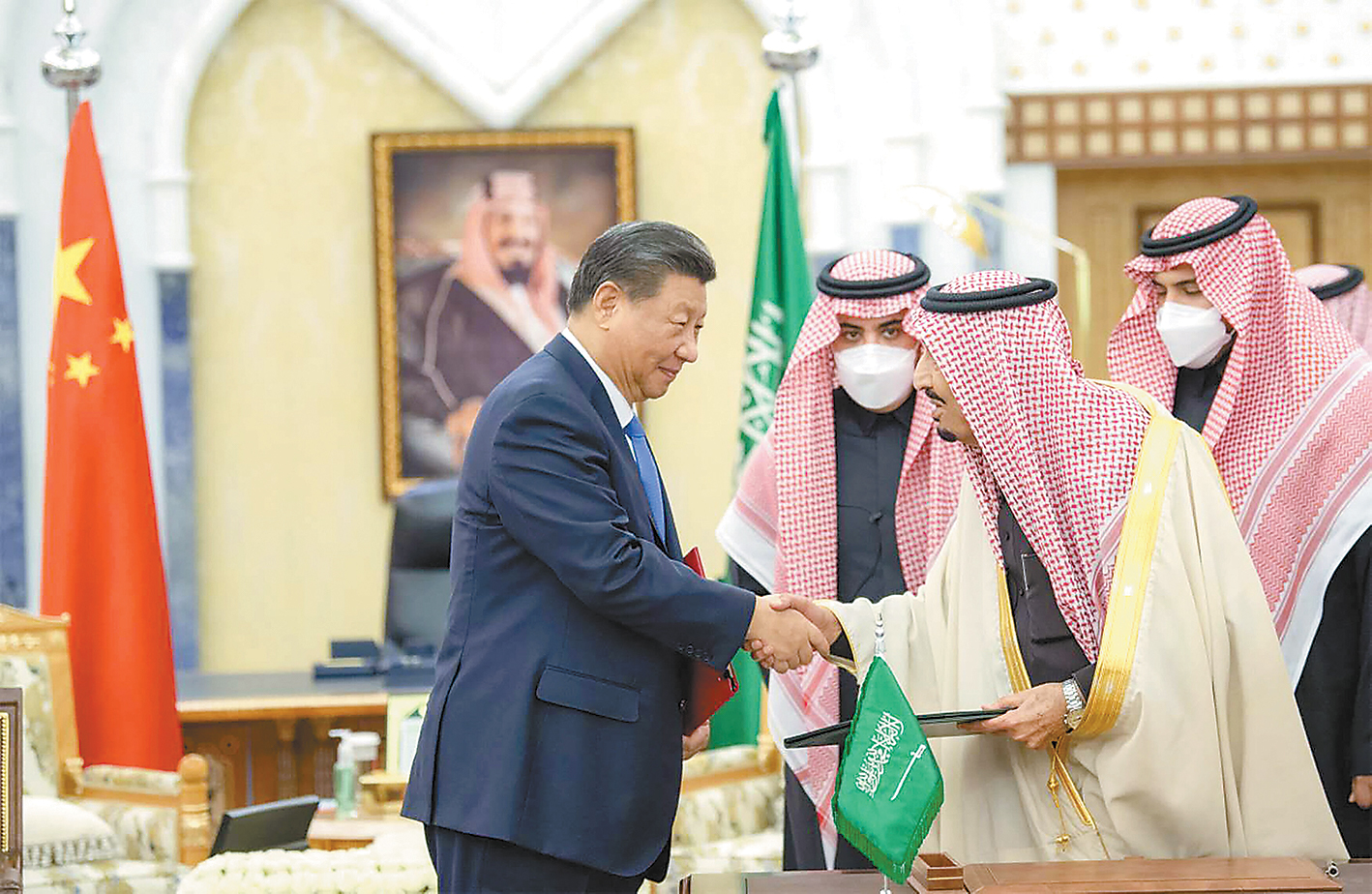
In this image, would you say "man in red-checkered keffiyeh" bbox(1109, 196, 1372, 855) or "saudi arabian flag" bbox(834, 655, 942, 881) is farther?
"man in red-checkered keffiyeh" bbox(1109, 196, 1372, 855)

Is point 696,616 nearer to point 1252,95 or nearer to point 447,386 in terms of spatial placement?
point 447,386

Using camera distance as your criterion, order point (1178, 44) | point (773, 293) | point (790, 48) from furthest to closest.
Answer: point (1178, 44), point (773, 293), point (790, 48)

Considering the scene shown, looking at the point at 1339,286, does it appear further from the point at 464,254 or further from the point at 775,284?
the point at 464,254

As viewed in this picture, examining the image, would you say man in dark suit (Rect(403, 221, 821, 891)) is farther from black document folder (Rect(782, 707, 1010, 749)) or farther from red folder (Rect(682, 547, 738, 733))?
black document folder (Rect(782, 707, 1010, 749))

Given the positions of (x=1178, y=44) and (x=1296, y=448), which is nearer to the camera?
(x=1296, y=448)

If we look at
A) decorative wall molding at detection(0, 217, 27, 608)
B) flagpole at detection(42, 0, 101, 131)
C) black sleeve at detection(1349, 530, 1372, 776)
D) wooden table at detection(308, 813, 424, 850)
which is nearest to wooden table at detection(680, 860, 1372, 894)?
black sleeve at detection(1349, 530, 1372, 776)

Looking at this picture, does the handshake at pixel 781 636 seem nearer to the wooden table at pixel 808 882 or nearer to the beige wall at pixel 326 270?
the wooden table at pixel 808 882

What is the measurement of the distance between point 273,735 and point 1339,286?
3.48 meters

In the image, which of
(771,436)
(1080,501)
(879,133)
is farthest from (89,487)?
(1080,501)

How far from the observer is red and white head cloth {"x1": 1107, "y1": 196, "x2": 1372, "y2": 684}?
129 inches

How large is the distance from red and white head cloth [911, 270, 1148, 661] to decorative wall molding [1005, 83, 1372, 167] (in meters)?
4.51

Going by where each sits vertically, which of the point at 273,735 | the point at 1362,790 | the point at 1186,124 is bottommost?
the point at 273,735

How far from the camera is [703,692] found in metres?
2.60

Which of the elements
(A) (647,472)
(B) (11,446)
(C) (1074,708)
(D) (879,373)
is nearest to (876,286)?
(D) (879,373)
